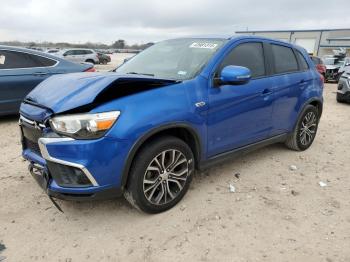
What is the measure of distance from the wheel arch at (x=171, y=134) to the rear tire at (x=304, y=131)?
7.13ft

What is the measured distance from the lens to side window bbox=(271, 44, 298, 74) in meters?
4.55

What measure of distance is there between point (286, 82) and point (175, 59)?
1640mm

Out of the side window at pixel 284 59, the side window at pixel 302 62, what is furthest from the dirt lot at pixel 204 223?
the side window at pixel 302 62

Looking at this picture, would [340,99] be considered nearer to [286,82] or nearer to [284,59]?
[284,59]

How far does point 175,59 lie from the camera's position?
12.9 ft

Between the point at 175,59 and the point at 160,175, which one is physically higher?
the point at 175,59

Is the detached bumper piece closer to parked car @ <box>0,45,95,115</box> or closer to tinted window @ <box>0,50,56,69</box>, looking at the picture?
parked car @ <box>0,45,95,115</box>

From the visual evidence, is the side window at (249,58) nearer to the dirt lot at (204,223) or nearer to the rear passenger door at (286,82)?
the rear passenger door at (286,82)

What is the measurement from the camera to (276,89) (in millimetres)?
4359

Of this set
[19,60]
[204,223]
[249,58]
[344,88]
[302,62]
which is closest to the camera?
[204,223]

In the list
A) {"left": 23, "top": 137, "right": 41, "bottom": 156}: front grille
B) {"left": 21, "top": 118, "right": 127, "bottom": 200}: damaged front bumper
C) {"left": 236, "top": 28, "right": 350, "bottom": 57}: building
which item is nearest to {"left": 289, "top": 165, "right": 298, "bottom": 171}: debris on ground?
{"left": 21, "top": 118, "right": 127, "bottom": 200}: damaged front bumper

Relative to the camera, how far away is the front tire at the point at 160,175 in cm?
302

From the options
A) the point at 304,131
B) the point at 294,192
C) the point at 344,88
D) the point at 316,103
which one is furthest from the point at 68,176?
the point at 344,88

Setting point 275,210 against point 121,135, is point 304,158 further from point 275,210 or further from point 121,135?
point 121,135
